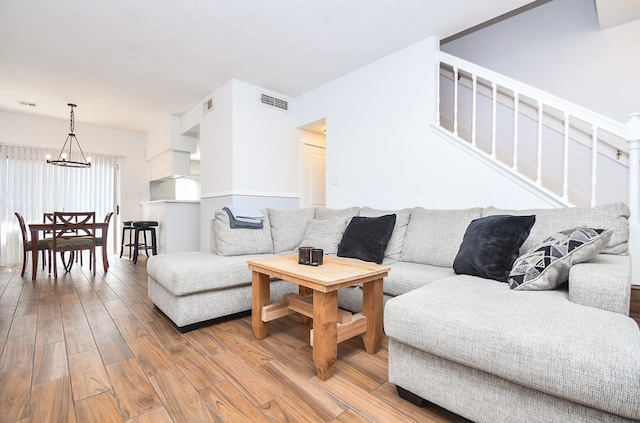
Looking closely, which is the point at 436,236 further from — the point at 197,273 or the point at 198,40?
the point at 198,40

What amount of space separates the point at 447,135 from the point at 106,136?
20.8ft

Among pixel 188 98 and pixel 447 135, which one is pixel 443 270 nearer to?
pixel 447 135

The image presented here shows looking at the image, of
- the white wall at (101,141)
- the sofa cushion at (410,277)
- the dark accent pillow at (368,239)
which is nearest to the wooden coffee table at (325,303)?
the sofa cushion at (410,277)

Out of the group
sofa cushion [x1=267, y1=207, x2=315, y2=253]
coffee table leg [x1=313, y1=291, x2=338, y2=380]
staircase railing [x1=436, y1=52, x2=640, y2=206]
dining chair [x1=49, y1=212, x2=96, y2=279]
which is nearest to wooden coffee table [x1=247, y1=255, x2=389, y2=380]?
coffee table leg [x1=313, y1=291, x2=338, y2=380]

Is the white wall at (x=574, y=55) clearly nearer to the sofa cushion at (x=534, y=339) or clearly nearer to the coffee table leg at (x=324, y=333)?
the sofa cushion at (x=534, y=339)

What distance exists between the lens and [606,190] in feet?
8.73

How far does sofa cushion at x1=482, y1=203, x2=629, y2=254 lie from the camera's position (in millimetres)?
1683

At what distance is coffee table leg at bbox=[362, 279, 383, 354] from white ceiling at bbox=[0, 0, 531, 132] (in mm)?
2280

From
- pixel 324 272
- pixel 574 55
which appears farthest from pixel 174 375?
pixel 574 55

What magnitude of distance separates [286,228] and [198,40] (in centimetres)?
210

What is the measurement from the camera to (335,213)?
330 cm

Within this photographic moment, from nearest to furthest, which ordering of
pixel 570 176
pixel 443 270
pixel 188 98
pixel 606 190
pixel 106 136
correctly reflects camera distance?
pixel 443 270, pixel 606 190, pixel 570 176, pixel 188 98, pixel 106 136

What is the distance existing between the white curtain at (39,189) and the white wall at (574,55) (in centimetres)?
698

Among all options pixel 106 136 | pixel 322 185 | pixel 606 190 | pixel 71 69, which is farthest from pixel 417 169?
pixel 106 136
